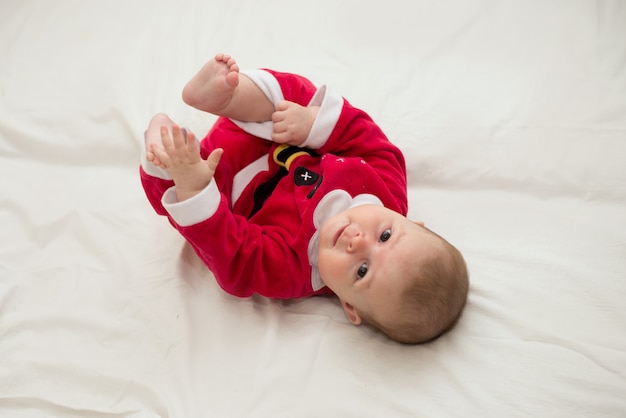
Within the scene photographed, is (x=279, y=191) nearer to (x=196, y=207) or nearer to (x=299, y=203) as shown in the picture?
(x=299, y=203)

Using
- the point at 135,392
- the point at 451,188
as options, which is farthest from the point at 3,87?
the point at 451,188

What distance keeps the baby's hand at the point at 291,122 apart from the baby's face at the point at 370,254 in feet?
0.67

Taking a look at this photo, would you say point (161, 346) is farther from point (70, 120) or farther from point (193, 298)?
point (70, 120)

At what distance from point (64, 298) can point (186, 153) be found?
391 mm

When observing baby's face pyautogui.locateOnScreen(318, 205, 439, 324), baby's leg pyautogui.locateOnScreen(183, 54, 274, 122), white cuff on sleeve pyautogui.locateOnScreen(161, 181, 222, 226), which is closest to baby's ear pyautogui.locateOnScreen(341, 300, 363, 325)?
baby's face pyautogui.locateOnScreen(318, 205, 439, 324)

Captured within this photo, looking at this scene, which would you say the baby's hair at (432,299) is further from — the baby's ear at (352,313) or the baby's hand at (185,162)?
the baby's hand at (185,162)

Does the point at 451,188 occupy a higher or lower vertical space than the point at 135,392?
higher

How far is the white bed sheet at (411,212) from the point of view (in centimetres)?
90

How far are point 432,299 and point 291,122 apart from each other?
0.43 meters

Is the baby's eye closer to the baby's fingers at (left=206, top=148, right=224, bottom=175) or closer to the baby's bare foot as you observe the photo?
the baby's fingers at (left=206, top=148, right=224, bottom=175)

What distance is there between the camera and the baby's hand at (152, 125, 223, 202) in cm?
86

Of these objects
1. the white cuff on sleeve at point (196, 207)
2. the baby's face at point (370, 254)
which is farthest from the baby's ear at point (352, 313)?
the white cuff on sleeve at point (196, 207)

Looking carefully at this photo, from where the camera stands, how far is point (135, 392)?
92 cm

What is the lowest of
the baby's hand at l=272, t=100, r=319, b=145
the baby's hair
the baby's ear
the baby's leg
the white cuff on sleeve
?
the baby's ear
